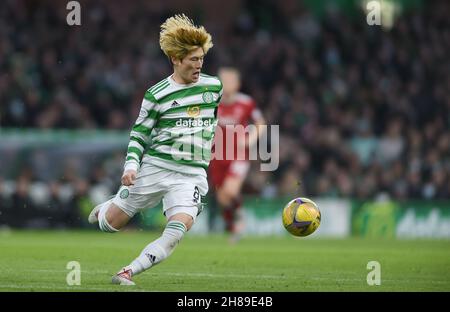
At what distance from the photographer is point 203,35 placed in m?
8.57

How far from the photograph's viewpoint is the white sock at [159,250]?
320 inches

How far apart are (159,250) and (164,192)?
0.64 m

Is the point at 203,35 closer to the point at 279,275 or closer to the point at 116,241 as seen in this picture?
the point at 279,275

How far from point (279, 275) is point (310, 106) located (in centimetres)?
1240

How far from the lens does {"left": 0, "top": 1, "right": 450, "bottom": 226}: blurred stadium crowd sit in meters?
19.7

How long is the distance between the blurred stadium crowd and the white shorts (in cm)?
956

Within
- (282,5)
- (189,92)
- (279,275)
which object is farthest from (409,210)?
(189,92)

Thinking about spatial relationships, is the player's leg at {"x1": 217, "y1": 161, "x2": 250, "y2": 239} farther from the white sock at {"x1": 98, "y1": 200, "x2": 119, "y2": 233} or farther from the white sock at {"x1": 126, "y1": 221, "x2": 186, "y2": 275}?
the white sock at {"x1": 126, "y1": 221, "x2": 186, "y2": 275}

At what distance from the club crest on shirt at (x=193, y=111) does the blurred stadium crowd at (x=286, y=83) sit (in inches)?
386

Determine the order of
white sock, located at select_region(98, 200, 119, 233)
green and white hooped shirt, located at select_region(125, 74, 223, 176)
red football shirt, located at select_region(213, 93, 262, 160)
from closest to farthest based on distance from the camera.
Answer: green and white hooped shirt, located at select_region(125, 74, 223, 176)
white sock, located at select_region(98, 200, 119, 233)
red football shirt, located at select_region(213, 93, 262, 160)

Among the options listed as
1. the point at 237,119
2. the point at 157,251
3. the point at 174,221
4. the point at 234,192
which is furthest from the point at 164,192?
the point at 237,119

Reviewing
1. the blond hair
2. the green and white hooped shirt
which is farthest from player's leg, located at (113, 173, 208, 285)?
the blond hair

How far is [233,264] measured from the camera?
10914 millimetres
